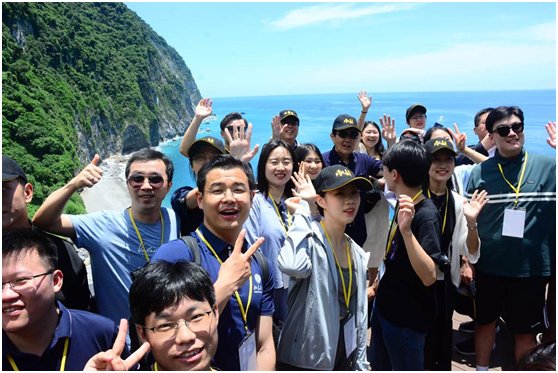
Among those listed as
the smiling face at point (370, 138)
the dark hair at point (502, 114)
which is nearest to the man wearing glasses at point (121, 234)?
the dark hair at point (502, 114)

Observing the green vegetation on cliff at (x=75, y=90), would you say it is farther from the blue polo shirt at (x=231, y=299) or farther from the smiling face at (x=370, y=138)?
the blue polo shirt at (x=231, y=299)

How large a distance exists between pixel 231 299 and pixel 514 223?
7.99ft

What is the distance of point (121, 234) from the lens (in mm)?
2666

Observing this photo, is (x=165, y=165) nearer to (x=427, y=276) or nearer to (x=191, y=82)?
(x=427, y=276)

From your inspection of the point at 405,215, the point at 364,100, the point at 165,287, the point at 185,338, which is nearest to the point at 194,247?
the point at 165,287

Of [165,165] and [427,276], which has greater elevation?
[165,165]

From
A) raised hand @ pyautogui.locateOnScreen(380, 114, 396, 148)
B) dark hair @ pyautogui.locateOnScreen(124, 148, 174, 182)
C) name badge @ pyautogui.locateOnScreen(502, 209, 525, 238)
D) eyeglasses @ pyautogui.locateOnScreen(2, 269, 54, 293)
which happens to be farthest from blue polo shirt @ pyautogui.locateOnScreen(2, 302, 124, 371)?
raised hand @ pyautogui.locateOnScreen(380, 114, 396, 148)

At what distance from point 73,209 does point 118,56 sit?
1743 inches

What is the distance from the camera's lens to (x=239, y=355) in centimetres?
199

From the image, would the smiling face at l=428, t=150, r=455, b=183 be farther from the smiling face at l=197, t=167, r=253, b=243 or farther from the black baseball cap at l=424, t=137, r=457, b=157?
the smiling face at l=197, t=167, r=253, b=243

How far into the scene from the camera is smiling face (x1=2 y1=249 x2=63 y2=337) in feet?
5.62

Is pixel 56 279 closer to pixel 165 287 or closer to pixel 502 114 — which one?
pixel 165 287

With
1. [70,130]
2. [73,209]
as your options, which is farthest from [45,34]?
[73,209]

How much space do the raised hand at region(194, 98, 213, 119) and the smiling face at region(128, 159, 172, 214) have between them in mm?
1739
